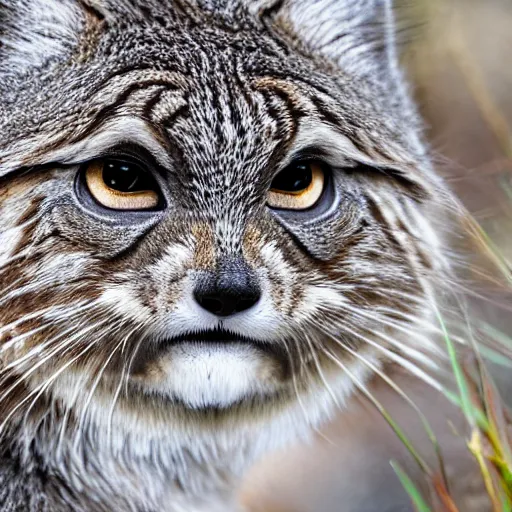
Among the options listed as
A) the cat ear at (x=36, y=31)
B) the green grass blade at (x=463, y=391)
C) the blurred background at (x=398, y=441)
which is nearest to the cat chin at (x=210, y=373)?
the green grass blade at (x=463, y=391)

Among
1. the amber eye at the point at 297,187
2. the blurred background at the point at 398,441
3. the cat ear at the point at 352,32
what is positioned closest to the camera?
the amber eye at the point at 297,187

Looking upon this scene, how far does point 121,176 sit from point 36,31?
62 centimetres

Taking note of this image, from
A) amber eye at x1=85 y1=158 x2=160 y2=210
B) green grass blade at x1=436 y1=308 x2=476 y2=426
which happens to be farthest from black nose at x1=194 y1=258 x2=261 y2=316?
green grass blade at x1=436 y1=308 x2=476 y2=426

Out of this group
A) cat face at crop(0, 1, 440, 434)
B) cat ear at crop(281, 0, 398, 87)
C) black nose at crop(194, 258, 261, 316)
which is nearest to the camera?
black nose at crop(194, 258, 261, 316)

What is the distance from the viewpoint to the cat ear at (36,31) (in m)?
3.05

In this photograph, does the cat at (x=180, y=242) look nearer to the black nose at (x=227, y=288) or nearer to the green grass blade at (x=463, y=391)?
the black nose at (x=227, y=288)

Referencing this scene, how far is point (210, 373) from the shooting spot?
2.96m

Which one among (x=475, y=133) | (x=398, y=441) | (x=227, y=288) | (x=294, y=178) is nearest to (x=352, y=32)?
(x=294, y=178)

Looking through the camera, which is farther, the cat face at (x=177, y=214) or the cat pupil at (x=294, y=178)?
the cat pupil at (x=294, y=178)

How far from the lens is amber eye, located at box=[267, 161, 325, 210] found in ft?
10.0

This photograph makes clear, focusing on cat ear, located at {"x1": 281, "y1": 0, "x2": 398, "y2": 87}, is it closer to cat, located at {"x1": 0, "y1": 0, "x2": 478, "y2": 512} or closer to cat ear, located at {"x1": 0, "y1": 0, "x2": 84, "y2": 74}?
cat, located at {"x1": 0, "y1": 0, "x2": 478, "y2": 512}

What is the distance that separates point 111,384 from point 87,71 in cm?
104

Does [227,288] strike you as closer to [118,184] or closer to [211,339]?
Answer: [211,339]

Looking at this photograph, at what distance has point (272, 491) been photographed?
Answer: 5.05m
